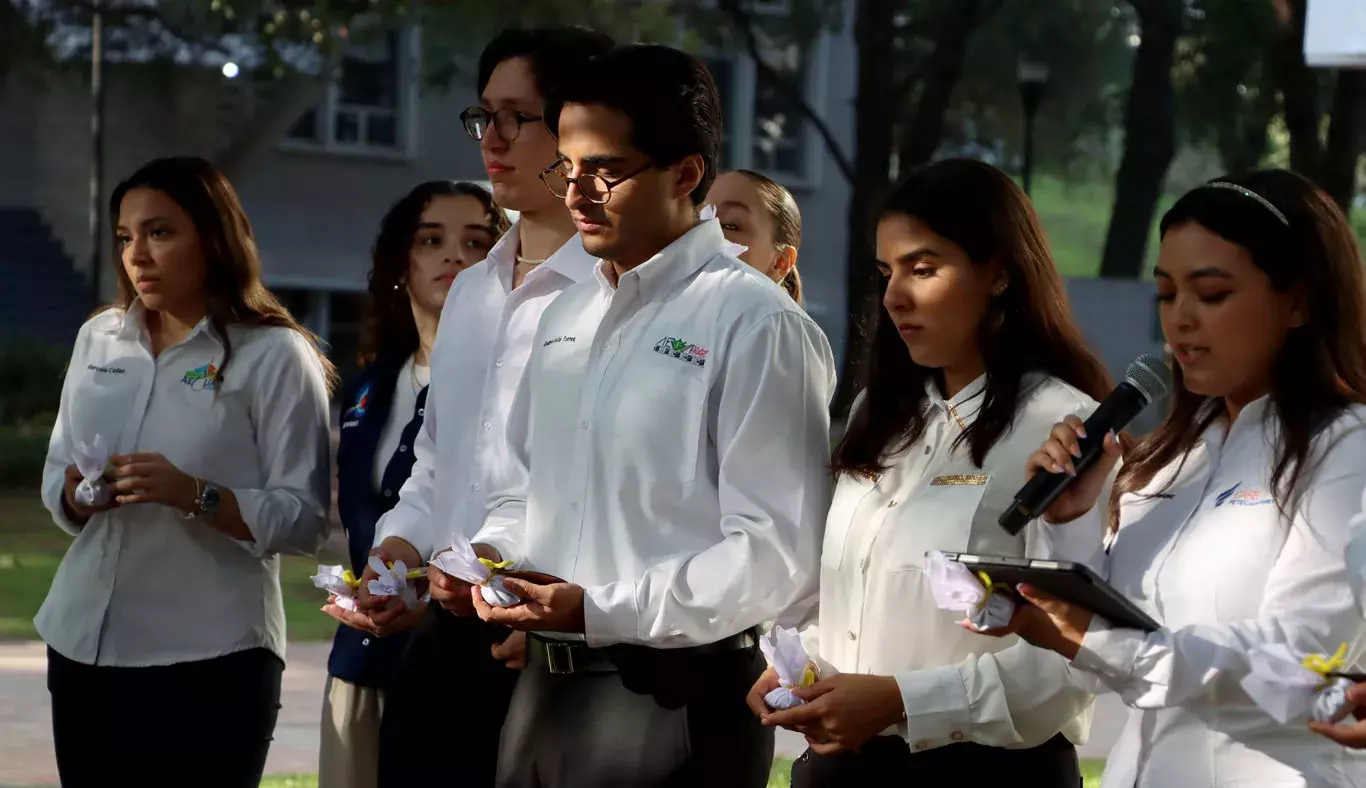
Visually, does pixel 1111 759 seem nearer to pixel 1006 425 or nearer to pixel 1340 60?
pixel 1006 425

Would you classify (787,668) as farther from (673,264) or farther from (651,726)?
(673,264)

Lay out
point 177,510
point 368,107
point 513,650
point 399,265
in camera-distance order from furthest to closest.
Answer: point 368,107 < point 399,265 < point 177,510 < point 513,650

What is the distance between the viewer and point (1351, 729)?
2590 mm

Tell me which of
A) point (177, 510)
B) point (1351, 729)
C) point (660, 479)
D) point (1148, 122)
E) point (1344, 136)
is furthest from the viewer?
point (1148, 122)

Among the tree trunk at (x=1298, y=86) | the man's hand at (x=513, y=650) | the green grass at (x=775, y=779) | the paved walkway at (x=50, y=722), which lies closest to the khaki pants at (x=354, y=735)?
the man's hand at (x=513, y=650)

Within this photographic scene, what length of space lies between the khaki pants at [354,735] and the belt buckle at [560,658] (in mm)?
1530

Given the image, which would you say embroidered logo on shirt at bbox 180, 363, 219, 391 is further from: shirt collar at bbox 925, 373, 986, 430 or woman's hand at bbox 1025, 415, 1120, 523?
woman's hand at bbox 1025, 415, 1120, 523

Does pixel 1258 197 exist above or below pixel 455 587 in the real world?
above

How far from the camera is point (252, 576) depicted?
472 centimetres

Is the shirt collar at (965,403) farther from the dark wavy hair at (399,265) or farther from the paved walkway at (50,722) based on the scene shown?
the paved walkway at (50,722)

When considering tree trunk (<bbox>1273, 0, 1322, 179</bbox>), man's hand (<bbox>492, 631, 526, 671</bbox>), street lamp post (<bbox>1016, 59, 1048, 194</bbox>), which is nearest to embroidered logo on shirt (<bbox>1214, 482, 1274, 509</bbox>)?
man's hand (<bbox>492, 631, 526, 671</bbox>)

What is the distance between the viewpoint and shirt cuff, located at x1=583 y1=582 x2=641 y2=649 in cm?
311

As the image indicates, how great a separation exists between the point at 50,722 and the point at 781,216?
470cm

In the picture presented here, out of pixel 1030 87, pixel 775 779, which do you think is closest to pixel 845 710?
pixel 775 779
